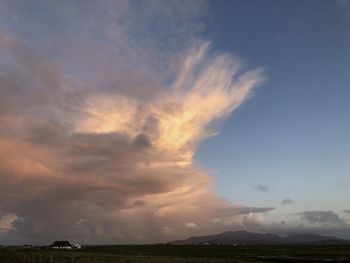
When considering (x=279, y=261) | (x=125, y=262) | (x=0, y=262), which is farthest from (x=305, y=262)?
(x=0, y=262)

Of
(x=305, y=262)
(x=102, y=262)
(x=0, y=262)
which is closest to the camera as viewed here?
(x=0, y=262)

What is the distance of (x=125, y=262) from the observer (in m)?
84.4

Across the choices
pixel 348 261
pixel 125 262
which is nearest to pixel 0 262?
pixel 125 262

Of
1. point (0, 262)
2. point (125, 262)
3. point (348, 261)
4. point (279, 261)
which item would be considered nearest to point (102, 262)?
point (125, 262)

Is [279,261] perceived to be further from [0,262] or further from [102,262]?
[0,262]

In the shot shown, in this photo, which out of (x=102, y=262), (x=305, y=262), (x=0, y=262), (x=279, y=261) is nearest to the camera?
(x=0, y=262)

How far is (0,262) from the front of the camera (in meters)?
68.6

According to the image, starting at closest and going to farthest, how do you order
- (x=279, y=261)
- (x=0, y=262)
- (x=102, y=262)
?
(x=0, y=262) → (x=102, y=262) → (x=279, y=261)

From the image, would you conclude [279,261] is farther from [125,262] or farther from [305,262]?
[125,262]

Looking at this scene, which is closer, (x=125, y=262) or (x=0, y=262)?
(x=0, y=262)

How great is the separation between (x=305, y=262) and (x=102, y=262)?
41114mm

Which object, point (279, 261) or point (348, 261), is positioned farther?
point (279, 261)

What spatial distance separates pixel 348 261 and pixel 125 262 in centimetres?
4346

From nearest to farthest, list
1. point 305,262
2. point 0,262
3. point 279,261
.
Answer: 1. point 0,262
2. point 305,262
3. point 279,261
